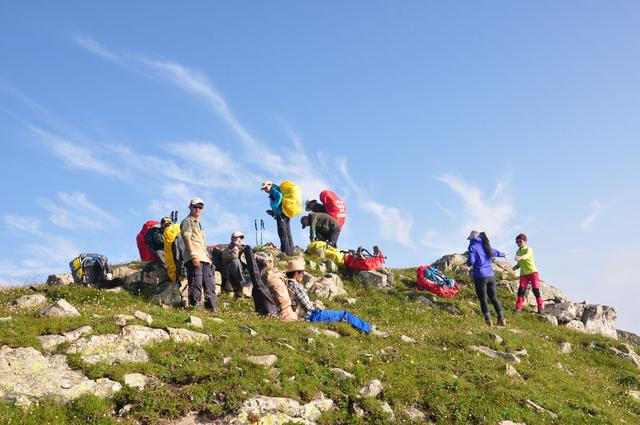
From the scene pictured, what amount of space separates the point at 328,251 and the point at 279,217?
11.7 ft

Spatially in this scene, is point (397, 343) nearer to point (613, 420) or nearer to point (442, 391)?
point (442, 391)

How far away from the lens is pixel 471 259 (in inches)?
834

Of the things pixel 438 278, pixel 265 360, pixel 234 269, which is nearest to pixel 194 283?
pixel 234 269

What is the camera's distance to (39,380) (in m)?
10.2

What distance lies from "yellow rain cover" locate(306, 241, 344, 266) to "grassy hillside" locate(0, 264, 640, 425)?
944 centimetres

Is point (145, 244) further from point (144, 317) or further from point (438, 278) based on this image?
point (438, 278)

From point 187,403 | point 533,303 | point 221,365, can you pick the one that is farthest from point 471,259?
point 187,403

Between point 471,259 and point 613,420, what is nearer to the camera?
point 613,420

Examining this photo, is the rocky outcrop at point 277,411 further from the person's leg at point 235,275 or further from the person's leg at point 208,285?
the person's leg at point 235,275

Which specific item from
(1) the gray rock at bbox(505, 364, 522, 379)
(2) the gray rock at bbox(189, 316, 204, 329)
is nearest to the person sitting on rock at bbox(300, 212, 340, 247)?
(1) the gray rock at bbox(505, 364, 522, 379)

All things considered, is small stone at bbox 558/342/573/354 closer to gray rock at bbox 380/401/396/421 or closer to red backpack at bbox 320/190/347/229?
gray rock at bbox 380/401/396/421

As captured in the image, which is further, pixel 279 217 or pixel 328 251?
pixel 328 251

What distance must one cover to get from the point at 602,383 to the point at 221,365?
13.1m

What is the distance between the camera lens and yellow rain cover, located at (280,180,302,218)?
2723 centimetres
